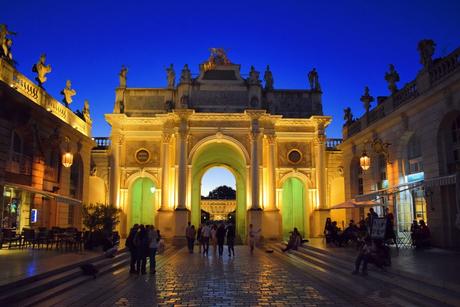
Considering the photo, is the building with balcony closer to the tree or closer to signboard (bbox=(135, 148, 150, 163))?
signboard (bbox=(135, 148, 150, 163))

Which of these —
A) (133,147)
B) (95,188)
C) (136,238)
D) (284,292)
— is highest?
(133,147)

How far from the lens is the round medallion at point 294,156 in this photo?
3117 centimetres

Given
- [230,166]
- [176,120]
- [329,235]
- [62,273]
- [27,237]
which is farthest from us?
[230,166]

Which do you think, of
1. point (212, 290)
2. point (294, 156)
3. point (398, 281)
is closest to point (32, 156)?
point (212, 290)

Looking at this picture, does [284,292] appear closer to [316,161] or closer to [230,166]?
[316,161]

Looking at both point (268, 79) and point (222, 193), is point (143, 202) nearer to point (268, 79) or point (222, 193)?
point (268, 79)

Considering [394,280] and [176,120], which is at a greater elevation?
[176,120]

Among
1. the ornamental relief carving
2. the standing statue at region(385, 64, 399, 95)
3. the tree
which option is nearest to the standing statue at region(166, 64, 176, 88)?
the ornamental relief carving

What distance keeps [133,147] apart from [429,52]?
67.3 ft

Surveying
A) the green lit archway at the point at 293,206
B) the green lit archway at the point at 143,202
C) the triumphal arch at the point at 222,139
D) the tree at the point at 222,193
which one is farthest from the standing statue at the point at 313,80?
the tree at the point at 222,193

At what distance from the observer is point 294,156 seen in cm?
3125

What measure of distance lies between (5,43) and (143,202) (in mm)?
18253

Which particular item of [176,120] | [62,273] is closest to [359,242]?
[62,273]

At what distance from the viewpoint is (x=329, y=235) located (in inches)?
826
